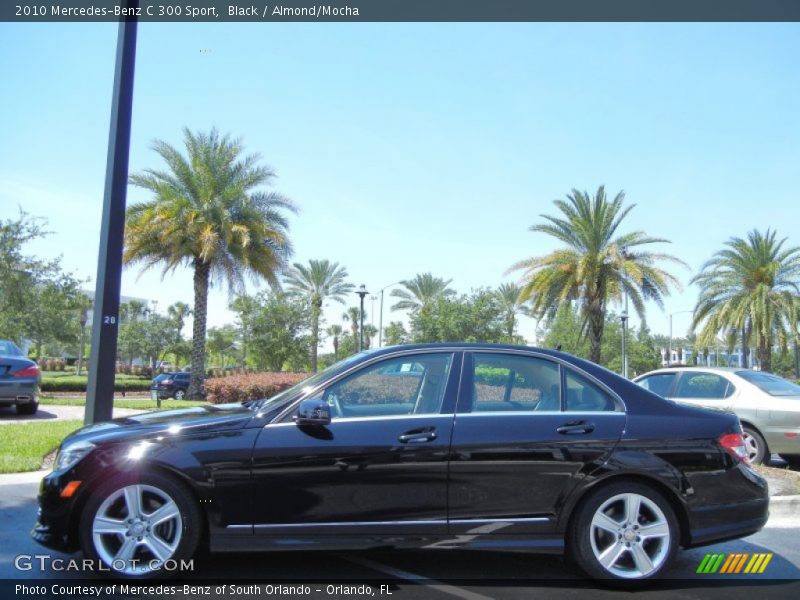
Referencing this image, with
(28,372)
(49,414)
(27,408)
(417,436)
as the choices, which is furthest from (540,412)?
(49,414)

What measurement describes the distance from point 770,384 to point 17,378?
11.8 m

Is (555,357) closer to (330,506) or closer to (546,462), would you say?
(546,462)

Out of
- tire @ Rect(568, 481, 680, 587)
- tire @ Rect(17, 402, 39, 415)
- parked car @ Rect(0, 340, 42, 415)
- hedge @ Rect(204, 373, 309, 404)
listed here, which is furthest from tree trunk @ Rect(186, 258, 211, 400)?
tire @ Rect(568, 481, 680, 587)

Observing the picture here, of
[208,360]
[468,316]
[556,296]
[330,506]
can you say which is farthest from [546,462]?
[208,360]

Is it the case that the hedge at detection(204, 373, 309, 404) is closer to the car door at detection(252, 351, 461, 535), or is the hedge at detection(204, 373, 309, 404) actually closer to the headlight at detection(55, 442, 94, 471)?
the headlight at detection(55, 442, 94, 471)

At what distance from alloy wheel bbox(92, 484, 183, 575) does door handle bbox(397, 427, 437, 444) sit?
1.43 metres

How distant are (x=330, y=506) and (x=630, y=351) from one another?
141 ft

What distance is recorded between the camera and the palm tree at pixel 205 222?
70.8 ft

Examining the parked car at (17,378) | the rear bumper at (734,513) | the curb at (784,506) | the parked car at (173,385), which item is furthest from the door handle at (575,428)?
the parked car at (173,385)

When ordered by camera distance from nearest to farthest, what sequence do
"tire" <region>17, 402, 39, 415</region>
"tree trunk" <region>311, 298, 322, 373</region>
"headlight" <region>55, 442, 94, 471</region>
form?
"headlight" <region>55, 442, 94, 471</region>, "tire" <region>17, 402, 39, 415</region>, "tree trunk" <region>311, 298, 322, 373</region>

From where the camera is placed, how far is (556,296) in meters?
24.0

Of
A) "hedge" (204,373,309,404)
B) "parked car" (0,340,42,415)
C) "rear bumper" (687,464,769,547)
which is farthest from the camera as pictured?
"hedge" (204,373,309,404)

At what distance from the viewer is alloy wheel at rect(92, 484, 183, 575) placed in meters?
3.89

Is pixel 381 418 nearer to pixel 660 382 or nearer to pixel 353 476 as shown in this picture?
pixel 353 476
